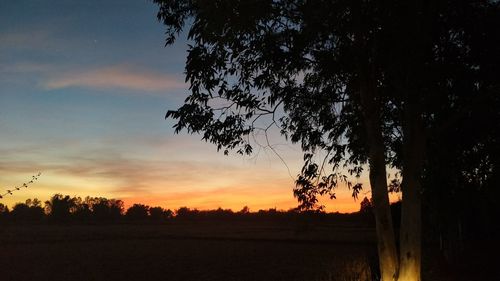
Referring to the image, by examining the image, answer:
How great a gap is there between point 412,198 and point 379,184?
821 millimetres

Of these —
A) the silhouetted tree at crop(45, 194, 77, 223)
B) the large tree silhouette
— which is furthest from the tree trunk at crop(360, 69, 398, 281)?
the silhouetted tree at crop(45, 194, 77, 223)

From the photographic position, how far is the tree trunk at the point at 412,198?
36.1 ft

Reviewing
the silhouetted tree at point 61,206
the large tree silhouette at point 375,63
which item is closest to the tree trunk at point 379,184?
the large tree silhouette at point 375,63

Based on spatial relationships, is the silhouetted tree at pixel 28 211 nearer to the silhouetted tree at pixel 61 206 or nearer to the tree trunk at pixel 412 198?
the silhouetted tree at pixel 61 206

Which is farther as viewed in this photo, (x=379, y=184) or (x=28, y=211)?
(x=28, y=211)

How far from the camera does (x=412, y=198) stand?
11078 millimetres

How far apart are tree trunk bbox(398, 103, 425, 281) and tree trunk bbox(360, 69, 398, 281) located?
0.39 m

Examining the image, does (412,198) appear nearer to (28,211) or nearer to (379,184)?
(379,184)

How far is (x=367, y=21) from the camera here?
31.7 ft

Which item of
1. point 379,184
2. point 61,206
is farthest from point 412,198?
point 61,206

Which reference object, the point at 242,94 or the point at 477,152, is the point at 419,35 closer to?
the point at 242,94

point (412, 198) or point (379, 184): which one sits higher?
point (379, 184)

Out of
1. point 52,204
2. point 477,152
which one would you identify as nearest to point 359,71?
point 477,152

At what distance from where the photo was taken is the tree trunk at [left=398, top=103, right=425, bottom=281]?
11.0 metres
